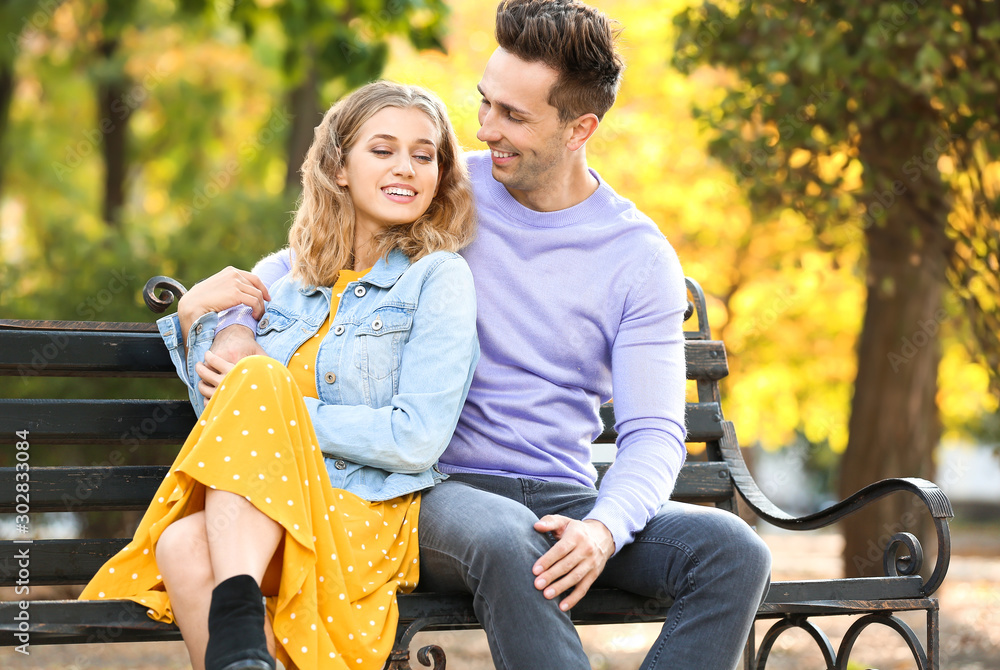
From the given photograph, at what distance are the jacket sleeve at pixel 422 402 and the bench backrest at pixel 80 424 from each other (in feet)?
2.22

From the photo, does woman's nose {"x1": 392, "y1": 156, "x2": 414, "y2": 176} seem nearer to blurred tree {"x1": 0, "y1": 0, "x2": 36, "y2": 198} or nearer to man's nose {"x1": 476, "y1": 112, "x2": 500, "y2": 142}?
man's nose {"x1": 476, "y1": 112, "x2": 500, "y2": 142}

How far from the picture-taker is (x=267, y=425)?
2129 millimetres

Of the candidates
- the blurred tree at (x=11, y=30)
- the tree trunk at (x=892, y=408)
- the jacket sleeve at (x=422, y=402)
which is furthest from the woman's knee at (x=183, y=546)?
the blurred tree at (x=11, y=30)

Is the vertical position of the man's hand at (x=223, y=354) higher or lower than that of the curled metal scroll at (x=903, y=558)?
higher

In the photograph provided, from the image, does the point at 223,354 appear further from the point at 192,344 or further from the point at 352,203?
the point at 352,203

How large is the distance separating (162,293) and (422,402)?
100 centimetres

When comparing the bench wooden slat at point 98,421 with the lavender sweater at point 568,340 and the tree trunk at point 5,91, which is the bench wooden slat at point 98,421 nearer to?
the lavender sweater at point 568,340

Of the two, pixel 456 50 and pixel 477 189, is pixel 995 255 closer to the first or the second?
pixel 477 189

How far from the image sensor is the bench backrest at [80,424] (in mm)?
2742

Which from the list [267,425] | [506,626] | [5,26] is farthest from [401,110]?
[5,26]

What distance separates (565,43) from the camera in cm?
283

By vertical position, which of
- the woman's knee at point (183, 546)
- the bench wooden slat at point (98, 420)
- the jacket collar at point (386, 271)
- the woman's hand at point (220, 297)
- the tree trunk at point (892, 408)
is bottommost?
the tree trunk at point (892, 408)

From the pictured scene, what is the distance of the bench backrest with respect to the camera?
2742 mm

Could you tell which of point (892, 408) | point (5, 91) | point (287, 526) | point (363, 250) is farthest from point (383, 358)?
point (5, 91)
